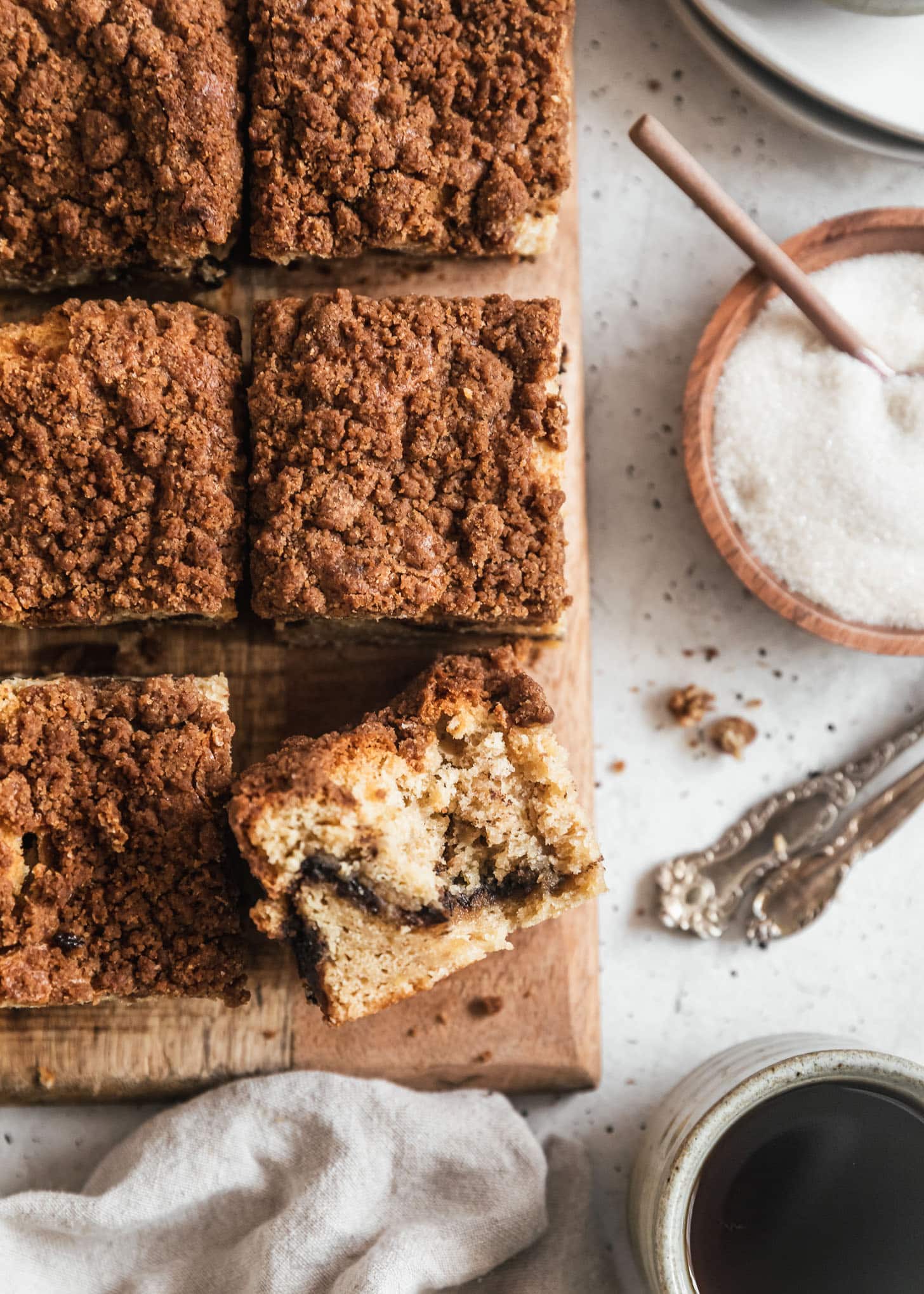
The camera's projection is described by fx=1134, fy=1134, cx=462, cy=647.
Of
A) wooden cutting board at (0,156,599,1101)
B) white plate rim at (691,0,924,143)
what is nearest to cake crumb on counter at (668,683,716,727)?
wooden cutting board at (0,156,599,1101)

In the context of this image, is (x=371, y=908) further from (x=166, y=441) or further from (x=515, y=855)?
(x=166, y=441)

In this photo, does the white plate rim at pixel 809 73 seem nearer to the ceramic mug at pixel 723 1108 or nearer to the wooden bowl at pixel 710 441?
the wooden bowl at pixel 710 441

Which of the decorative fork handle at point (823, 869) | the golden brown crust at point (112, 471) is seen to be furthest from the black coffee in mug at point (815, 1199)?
the golden brown crust at point (112, 471)

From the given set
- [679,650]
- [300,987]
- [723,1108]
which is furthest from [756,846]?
[300,987]

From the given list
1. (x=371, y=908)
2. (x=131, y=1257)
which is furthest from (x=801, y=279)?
(x=131, y=1257)

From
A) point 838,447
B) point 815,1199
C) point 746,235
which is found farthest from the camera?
point 838,447

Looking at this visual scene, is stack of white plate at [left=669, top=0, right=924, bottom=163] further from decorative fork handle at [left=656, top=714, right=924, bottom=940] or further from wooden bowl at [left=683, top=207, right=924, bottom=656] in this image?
decorative fork handle at [left=656, top=714, right=924, bottom=940]

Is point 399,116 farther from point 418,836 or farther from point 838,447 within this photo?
point 418,836
